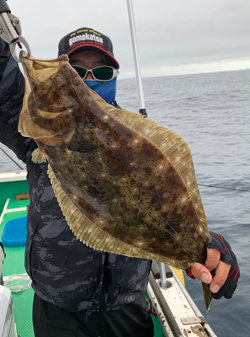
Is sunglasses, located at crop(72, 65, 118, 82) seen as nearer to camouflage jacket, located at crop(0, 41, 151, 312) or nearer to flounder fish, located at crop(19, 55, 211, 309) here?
camouflage jacket, located at crop(0, 41, 151, 312)

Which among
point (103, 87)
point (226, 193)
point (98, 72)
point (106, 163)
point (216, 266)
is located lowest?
point (226, 193)

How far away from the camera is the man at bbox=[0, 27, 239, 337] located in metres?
2.40

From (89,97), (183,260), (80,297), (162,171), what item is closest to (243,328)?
(80,297)

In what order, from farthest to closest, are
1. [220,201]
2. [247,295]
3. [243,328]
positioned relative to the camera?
[220,201]
[247,295]
[243,328]

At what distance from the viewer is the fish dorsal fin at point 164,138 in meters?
1.54

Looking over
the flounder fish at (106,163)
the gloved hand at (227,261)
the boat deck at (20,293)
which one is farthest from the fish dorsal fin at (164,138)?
the boat deck at (20,293)

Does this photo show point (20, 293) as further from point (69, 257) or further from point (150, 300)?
point (69, 257)

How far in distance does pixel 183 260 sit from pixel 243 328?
4680 millimetres

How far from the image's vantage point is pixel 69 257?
245cm

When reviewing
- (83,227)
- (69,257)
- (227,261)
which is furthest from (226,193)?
(83,227)

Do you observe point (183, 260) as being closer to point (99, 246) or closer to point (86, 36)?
point (99, 246)

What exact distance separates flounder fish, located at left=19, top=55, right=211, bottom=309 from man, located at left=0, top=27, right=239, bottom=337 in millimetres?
823

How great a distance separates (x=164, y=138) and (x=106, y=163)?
1.05 feet

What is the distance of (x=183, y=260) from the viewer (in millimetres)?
1761
